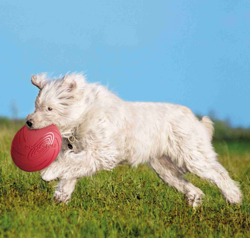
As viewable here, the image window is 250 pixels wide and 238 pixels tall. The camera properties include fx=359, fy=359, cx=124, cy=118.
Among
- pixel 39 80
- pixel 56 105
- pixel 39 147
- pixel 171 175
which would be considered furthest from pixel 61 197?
pixel 171 175

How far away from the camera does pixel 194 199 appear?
6.42 meters

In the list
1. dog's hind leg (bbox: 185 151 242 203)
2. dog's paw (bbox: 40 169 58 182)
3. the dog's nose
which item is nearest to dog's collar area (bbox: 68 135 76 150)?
dog's paw (bbox: 40 169 58 182)

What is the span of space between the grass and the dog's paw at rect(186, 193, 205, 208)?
0.14 m

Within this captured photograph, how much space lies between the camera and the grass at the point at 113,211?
4441 mm

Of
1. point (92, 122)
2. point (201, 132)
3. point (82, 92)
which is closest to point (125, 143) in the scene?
point (92, 122)

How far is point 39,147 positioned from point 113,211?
1.45 meters

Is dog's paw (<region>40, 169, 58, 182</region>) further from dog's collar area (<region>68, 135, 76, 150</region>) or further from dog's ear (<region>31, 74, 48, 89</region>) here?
dog's ear (<region>31, 74, 48, 89</region>)

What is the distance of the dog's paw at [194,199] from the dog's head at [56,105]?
8.58ft

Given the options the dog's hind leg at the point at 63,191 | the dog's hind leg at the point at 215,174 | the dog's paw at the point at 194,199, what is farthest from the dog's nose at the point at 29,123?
the dog's paw at the point at 194,199

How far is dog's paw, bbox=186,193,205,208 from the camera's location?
6340 mm

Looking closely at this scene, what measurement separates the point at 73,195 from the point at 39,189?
609 millimetres

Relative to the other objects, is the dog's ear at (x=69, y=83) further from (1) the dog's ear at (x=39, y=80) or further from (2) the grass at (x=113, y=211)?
(2) the grass at (x=113, y=211)

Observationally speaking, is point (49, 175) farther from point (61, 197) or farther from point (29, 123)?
point (29, 123)

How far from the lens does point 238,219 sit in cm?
534
